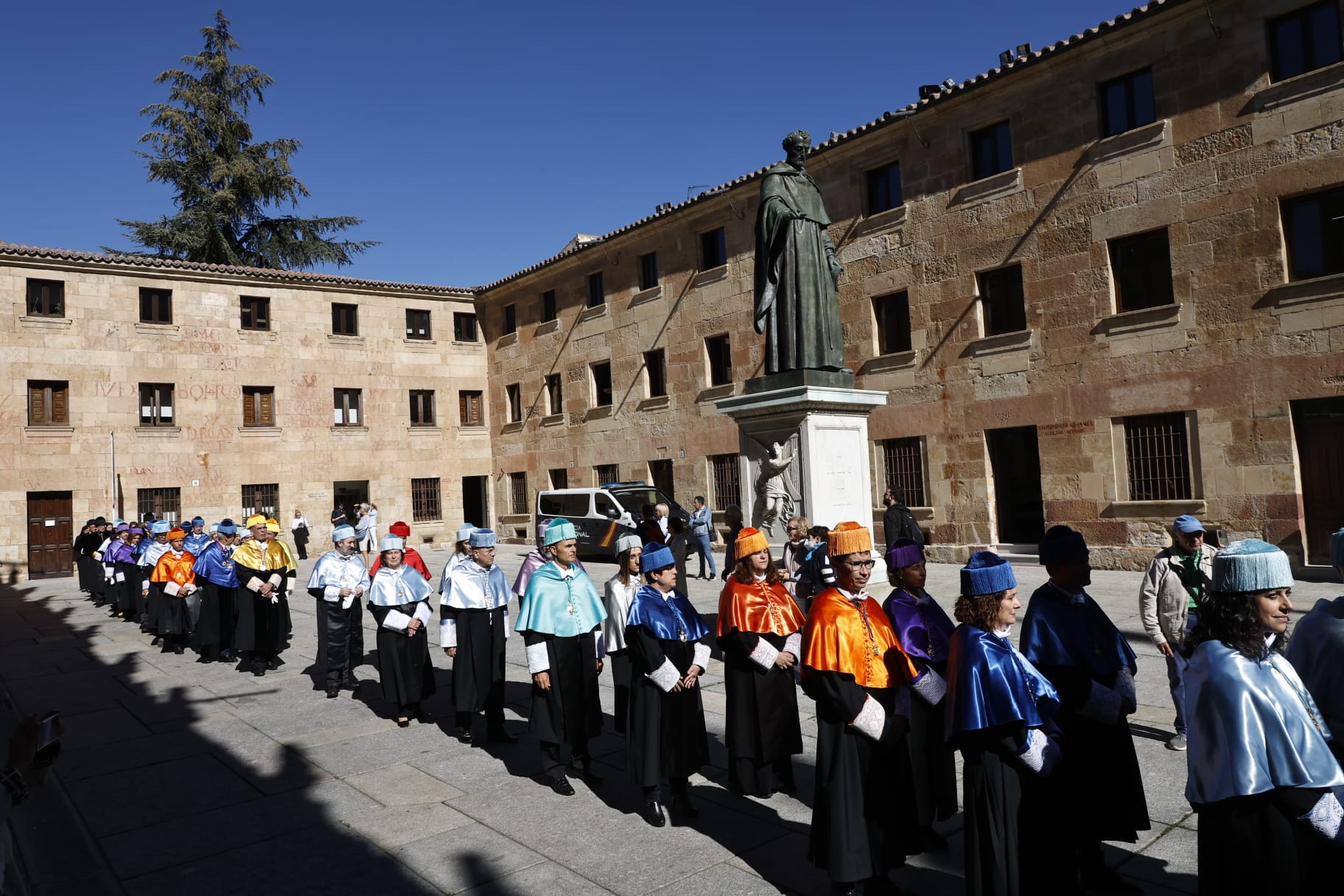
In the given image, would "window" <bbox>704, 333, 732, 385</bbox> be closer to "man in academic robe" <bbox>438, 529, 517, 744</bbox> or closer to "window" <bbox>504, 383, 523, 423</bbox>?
"window" <bbox>504, 383, 523, 423</bbox>

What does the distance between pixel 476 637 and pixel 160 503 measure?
76.9 feet

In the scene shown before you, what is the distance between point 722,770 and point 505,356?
27.1 meters

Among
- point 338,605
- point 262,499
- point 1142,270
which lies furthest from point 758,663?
point 262,499

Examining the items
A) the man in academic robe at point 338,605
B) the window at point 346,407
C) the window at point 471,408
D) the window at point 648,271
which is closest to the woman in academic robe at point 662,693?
the man in academic robe at point 338,605

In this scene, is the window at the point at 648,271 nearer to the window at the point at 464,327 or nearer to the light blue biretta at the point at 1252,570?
the window at the point at 464,327

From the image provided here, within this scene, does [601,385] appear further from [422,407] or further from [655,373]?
[422,407]

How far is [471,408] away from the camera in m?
32.6

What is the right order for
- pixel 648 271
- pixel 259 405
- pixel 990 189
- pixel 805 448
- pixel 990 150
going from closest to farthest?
pixel 805 448 < pixel 990 189 < pixel 990 150 < pixel 648 271 < pixel 259 405

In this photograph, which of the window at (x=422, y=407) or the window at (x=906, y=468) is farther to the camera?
the window at (x=422, y=407)

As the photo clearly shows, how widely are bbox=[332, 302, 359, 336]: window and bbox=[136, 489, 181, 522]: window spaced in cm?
715

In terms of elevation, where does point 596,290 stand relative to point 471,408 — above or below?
above

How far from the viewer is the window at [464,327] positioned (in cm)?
3250

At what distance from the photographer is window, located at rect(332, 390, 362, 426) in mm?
29734

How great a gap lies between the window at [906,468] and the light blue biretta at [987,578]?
1571 centimetres
